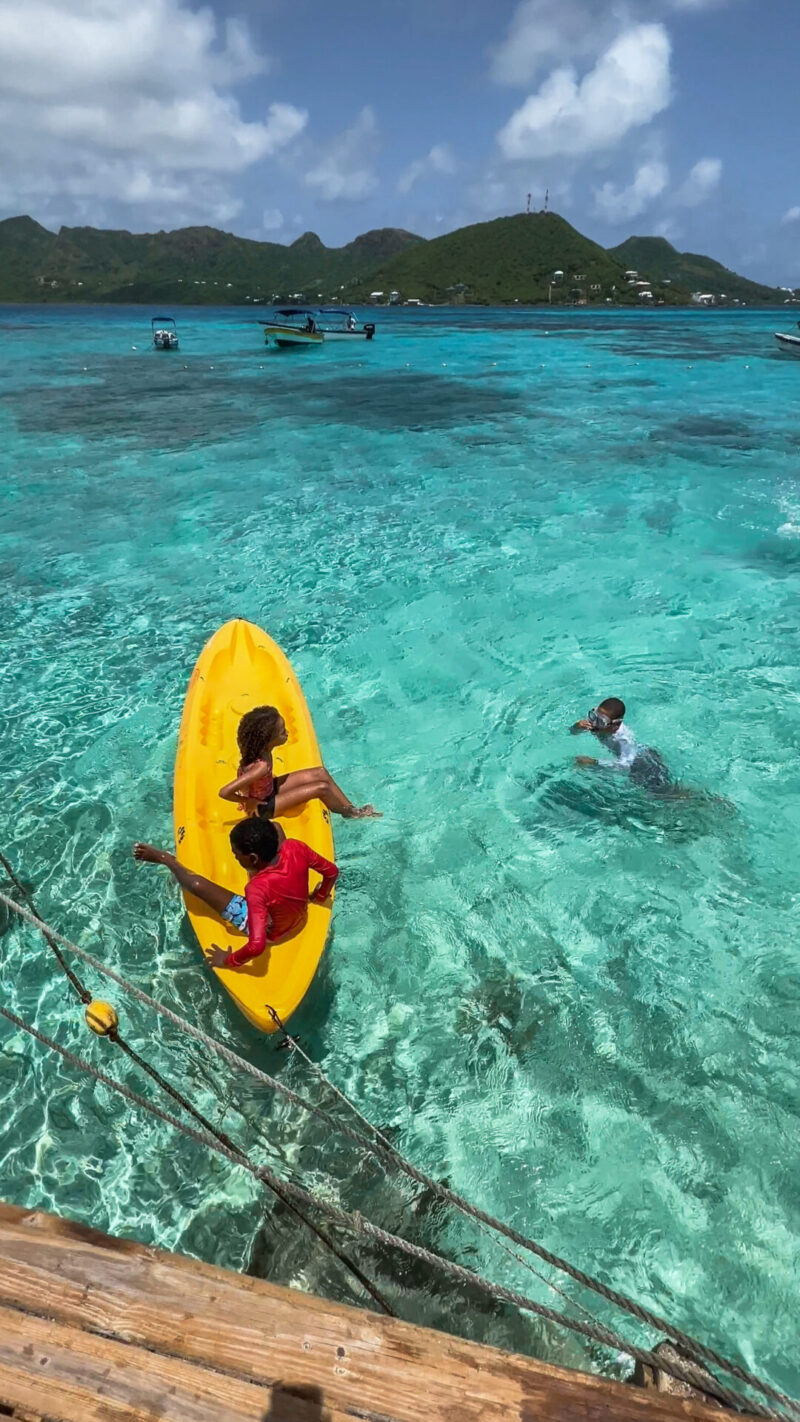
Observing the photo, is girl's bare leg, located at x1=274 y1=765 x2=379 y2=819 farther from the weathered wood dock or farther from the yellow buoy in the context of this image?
the weathered wood dock

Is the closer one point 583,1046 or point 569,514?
point 583,1046

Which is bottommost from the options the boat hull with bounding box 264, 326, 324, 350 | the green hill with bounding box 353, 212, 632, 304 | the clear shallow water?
the clear shallow water

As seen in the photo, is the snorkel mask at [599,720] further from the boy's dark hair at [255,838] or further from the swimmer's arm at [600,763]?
the boy's dark hair at [255,838]

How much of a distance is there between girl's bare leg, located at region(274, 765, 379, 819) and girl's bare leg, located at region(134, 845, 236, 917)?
0.91 m

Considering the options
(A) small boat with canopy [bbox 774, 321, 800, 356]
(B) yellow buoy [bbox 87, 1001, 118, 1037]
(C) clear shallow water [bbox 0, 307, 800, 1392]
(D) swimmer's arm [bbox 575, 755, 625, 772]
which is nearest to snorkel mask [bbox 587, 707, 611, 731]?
(D) swimmer's arm [bbox 575, 755, 625, 772]

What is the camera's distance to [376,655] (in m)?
10.5

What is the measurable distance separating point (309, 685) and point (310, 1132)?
19.5ft

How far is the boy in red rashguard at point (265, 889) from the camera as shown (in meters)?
4.58

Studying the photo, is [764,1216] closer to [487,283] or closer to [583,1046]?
[583,1046]

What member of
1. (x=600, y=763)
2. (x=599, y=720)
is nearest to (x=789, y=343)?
(x=599, y=720)

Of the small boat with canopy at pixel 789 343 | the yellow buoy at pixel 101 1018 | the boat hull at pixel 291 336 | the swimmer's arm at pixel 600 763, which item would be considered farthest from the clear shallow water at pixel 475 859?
the small boat with canopy at pixel 789 343

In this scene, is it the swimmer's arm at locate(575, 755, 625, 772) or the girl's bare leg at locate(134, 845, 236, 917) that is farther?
the swimmer's arm at locate(575, 755, 625, 772)

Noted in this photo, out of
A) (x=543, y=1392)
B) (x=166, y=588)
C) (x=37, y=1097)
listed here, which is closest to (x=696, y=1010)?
(x=543, y=1392)

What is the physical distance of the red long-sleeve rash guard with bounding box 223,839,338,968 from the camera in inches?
181
